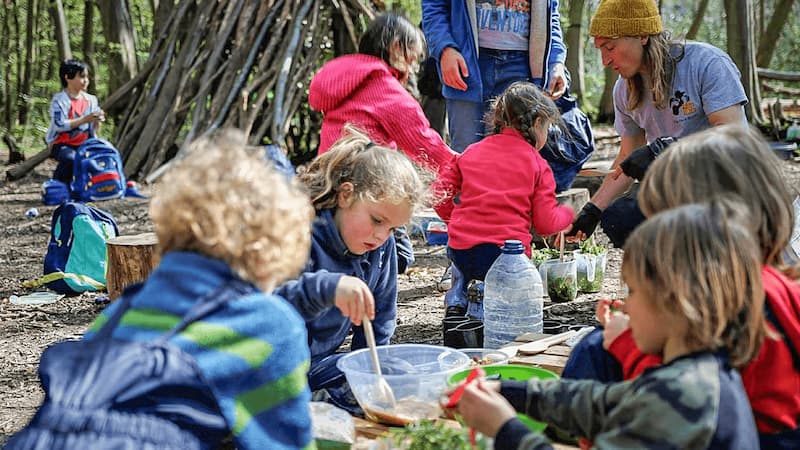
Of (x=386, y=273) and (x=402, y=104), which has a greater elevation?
(x=402, y=104)

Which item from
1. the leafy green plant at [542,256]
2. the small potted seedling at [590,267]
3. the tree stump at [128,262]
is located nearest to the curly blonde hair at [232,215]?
the tree stump at [128,262]

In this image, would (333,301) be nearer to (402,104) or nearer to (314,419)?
(314,419)

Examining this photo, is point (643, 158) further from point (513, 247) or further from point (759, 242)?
point (759, 242)

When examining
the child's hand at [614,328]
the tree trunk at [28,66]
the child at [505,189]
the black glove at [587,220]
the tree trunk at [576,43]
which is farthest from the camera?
the tree trunk at [28,66]

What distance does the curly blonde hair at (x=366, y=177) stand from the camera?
292 cm

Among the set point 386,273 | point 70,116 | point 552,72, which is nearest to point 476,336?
point 386,273

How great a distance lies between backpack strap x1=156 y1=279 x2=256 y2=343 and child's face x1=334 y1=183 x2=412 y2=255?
1.14 metres

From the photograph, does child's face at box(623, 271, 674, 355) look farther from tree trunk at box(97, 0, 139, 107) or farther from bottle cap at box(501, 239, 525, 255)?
tree trunk at box(97, 0, 139, 107)

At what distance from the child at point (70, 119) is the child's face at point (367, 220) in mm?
7384

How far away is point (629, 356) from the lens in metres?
2.04

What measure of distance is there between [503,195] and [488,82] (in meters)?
1.07

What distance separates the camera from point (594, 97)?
22734 mm

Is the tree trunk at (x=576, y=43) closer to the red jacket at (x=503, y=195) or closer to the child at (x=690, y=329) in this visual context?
the red jacket at (x=503, y=195)

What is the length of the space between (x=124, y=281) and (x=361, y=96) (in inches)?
64.4
